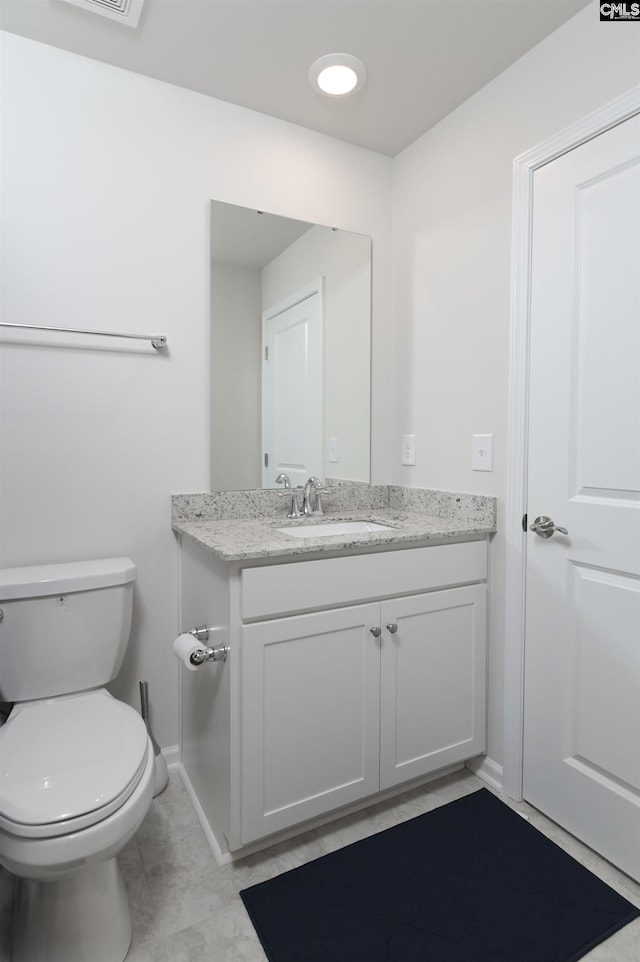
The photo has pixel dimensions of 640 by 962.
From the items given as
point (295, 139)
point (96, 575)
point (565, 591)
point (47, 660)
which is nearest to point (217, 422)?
point (96, 575)

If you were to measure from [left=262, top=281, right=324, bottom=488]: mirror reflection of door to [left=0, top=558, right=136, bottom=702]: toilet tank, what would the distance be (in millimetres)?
695

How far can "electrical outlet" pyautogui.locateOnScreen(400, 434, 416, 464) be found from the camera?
209 centimetres

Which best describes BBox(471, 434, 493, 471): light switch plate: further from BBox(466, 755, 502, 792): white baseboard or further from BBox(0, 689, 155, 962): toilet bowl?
BBox(0, 689, 155, 962): toilet bowl

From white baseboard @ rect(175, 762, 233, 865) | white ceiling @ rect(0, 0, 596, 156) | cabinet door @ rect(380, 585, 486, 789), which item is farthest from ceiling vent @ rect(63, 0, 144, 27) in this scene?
white baseboard @ rect(175, 762, 233, 865)

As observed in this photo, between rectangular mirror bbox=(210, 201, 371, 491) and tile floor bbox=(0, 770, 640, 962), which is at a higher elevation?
rectangular mirror bbox=(210, 201, 371, 491)

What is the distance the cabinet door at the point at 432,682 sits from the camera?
157cm

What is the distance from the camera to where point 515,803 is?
5.40ft

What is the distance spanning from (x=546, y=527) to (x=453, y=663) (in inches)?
21.3

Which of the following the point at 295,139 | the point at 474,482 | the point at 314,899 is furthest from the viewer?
the point at 295,139

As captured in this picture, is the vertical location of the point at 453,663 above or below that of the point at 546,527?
below

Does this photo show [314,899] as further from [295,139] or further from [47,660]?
[295,139]

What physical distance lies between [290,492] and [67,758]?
3.72ft

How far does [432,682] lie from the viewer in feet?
5.40

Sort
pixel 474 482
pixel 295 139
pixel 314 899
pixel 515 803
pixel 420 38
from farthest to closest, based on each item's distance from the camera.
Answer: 1. pixel 295 139
2. pixel 474 482
3. pixel 515 803
4. pixel 420 38
5. pixel 314 899
